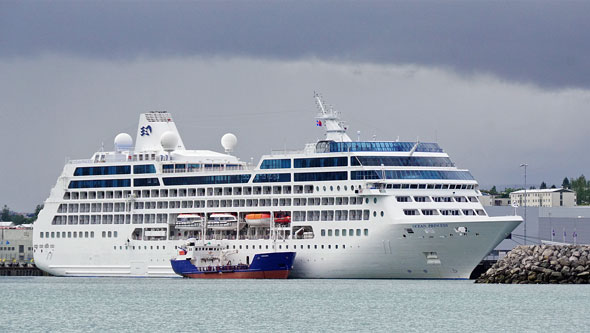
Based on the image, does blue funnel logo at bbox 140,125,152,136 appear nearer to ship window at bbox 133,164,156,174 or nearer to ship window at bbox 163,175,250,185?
ship window at bbox 133,164,156,174

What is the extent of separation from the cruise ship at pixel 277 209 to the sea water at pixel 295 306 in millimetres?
2188

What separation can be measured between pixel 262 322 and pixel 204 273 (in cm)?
2957

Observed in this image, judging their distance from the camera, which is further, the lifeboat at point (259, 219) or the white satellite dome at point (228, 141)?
the white satellite dome at point (228, 141)

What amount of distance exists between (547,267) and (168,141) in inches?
1141

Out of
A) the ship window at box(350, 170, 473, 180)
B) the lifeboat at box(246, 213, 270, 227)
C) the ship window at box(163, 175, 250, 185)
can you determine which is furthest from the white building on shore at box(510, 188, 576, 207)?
the ship window at box(350, 170, 473, 180)

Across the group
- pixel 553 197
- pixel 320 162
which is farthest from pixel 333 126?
pixel 553 197

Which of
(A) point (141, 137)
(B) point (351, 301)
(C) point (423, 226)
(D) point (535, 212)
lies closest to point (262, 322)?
(B) point (351, 301)

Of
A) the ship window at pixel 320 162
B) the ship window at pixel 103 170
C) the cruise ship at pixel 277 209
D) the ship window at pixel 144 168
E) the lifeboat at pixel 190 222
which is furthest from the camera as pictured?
the ship window at pixel 103 170

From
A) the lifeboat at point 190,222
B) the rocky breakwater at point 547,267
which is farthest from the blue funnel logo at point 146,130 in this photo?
the rocky breakwater at point 547,267

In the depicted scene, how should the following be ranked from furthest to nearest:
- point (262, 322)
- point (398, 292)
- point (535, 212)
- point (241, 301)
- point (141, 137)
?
1. point (535, 212)
2. point (141, 137)
3. point (398, 292)
4. point (241, 301)
5. point (262, 322)

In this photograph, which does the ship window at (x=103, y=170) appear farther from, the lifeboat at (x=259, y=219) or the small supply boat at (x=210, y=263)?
the lifeboat at (x=259, y=219)

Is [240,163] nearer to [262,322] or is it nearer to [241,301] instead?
[241,301]

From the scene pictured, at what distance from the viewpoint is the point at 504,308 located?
63.4 m

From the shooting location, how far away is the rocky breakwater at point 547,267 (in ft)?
265
